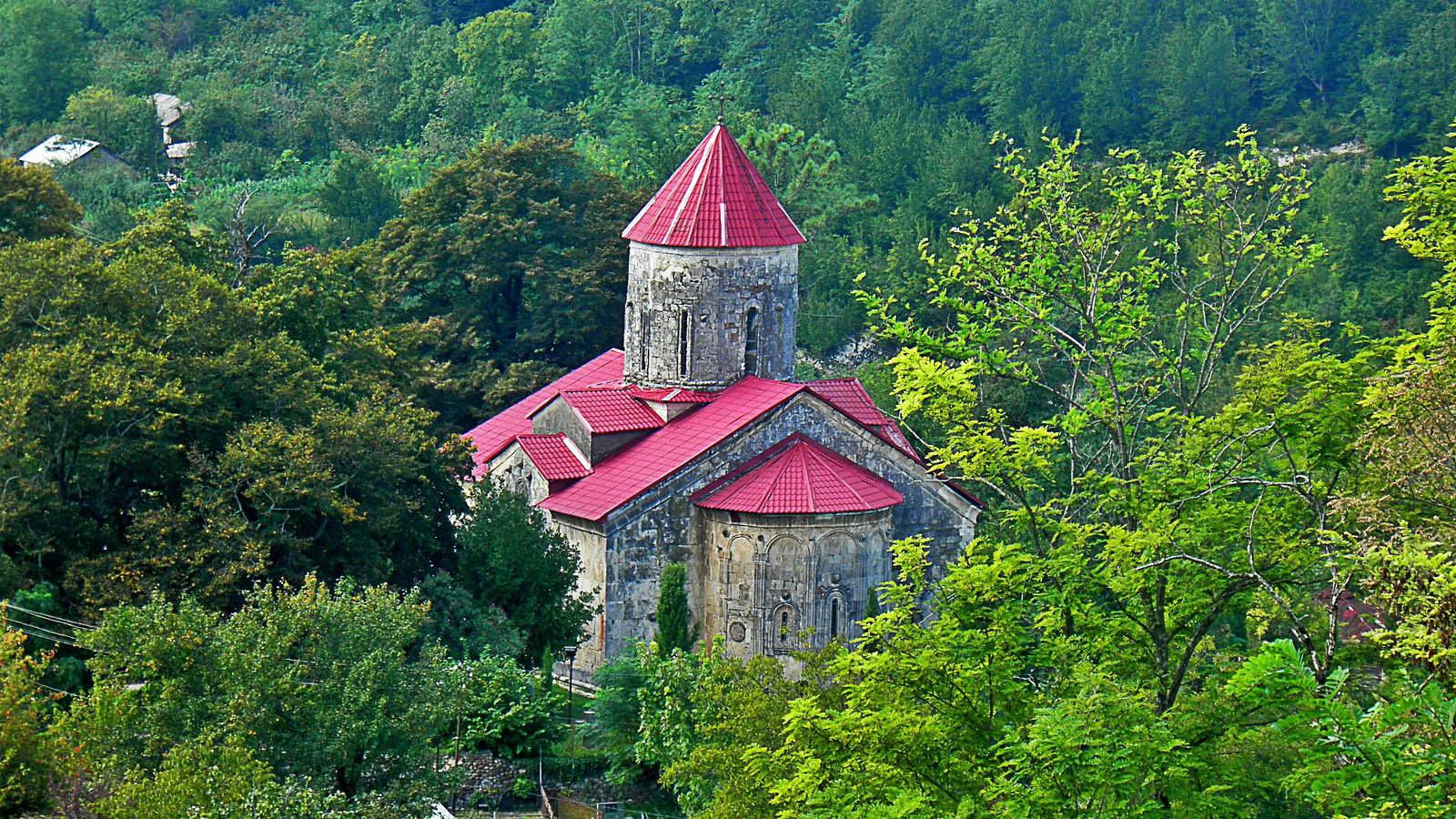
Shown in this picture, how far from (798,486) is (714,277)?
14.5 ft

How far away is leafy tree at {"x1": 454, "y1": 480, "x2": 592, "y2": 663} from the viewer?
34.1m

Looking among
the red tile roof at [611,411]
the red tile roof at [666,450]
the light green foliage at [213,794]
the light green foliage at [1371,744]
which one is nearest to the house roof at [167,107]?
the red tile roof at [611,411]

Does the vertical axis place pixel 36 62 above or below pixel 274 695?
above

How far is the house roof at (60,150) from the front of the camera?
68.7 m

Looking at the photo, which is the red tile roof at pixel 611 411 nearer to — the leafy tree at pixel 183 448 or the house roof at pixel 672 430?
the house roof at pixel 672 430

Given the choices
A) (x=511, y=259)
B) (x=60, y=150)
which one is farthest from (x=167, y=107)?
(x=511, y=259)

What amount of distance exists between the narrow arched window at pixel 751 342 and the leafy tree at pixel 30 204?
12541 millimetres

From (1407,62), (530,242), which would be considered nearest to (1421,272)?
(1407,62)

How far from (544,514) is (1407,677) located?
65.2ft

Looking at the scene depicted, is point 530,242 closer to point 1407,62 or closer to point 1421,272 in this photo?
point 1421,272

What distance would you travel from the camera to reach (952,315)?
2200 inches

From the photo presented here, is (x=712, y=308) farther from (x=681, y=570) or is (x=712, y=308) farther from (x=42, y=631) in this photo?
(x=42, y=631)

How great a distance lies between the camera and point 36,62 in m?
77.2

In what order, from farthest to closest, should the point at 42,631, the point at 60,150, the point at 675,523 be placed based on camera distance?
the point at 60,150
the point at 675,523
the point at 42,631
